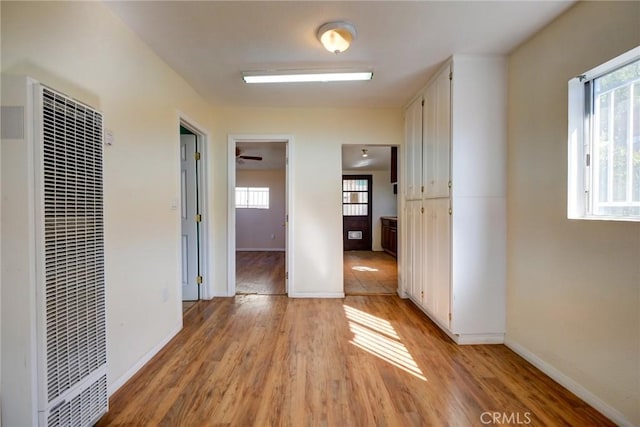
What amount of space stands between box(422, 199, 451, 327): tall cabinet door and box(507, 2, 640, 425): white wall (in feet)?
1.58

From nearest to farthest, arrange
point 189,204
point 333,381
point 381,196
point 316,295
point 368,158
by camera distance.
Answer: point 333,381 < point 189,204 < point 316,295 < point 368,158 < point 381,196

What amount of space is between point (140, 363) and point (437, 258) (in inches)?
103

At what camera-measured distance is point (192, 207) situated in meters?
3.54

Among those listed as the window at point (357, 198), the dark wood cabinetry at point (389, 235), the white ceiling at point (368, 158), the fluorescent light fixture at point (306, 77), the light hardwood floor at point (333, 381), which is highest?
the fluorescent light fixture at point (306, 77)

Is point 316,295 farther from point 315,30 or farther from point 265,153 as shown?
point 265,153

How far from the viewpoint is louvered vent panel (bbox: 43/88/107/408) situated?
1241 mm

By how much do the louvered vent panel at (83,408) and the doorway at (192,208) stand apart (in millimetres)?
2024

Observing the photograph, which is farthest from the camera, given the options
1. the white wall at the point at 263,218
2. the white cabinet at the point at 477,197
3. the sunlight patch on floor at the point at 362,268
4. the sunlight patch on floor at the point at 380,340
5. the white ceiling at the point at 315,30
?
the white wall at the point at 263,218

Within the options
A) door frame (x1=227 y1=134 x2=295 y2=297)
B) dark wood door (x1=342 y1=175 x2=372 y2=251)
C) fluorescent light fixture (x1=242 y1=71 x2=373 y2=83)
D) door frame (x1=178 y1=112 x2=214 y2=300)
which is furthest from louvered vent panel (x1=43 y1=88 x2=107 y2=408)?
dark wood door (x1=342 y1=175 x2=372 y2=251)

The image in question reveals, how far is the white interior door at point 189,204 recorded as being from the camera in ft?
11.6

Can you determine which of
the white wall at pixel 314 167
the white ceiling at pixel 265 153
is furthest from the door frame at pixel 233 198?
the white ceiling at pixel 265 153

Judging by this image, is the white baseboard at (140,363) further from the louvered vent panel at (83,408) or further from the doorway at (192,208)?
the doorway at (192,208)

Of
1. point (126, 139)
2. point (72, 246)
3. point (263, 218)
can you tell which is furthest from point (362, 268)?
point (72, 246)

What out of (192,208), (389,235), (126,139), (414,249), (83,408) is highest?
(126,139)
